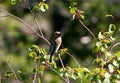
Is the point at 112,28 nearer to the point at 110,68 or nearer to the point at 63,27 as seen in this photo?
the point at 110,68

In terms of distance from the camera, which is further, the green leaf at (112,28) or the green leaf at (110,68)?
the green leaf at (112,28)

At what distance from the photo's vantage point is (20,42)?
12.8m

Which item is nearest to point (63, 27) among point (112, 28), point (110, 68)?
point (112, 28)

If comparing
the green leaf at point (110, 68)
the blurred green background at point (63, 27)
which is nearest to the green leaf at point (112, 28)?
the green leaf at point (110, 68)

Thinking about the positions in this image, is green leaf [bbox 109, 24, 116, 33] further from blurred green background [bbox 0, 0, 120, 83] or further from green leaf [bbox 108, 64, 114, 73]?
blurred green background [bbox 0, 0, 120, 83]

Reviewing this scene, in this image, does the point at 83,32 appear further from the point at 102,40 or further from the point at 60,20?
the point at 102,40

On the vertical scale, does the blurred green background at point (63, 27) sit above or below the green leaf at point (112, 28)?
below

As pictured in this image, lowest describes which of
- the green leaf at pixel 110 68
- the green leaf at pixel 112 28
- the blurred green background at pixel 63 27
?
the blurred green background at pixel 63 27

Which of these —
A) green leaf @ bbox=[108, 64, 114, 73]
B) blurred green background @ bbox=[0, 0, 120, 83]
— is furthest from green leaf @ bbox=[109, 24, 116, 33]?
blurred green background @ bbox=[0, 0, 120, 83]

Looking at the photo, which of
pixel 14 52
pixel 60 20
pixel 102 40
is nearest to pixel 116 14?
pixel 60 20

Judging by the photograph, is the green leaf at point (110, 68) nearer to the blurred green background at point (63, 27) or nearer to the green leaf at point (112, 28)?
the green leaf at point (112, 28)

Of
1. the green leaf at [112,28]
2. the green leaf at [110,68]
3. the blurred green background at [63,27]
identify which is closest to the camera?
the green leaf at [110,68]

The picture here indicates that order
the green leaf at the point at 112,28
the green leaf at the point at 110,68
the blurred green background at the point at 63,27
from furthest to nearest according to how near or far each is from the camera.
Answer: the blurred green background at the point at 63,27
the green leaf at the point at 112,28
the green leaf at the point at 110,68

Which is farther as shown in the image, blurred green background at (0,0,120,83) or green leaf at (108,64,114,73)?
blurred green background at (0,0,120,83)
